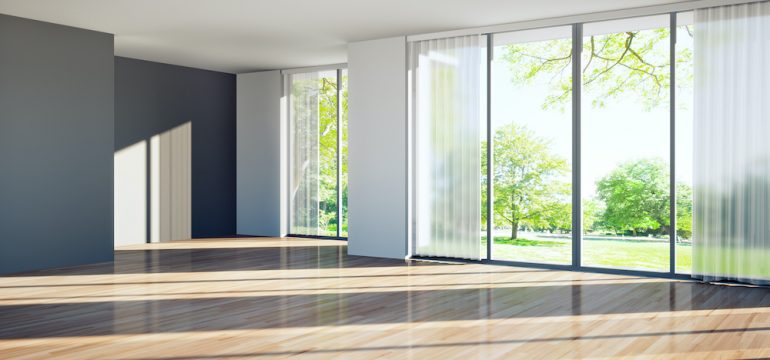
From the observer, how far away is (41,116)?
7.02 m

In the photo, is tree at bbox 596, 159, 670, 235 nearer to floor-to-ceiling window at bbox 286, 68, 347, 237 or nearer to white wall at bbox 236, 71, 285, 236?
floor-to-ceiling window at bbox 286, 68, 347, 237

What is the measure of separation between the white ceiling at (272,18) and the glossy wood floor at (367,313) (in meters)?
2.41

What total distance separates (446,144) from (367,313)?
9.92 feet

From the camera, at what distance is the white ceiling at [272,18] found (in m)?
6.31

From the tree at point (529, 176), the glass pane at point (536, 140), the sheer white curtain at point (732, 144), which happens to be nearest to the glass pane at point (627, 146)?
the glass pane at point (536, 140)

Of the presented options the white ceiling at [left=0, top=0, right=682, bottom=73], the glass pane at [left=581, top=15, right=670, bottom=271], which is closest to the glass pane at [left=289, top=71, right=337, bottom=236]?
the white ceiling at [left=0, top=0, right=682, bottom=73]

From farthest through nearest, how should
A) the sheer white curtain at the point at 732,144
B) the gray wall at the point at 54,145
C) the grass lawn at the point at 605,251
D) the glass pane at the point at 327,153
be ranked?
the grass lawn at the point at 605,251 → the glass pane at the point at 327,153 → the gray wall at the point at 54,145 → the sheer white curtain at the point at 732,144

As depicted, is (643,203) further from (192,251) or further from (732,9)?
(192,251)

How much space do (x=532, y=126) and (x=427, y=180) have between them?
224 inches

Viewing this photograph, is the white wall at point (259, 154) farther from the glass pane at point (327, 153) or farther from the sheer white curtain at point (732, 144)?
the sheer white curtain at point (732, 144)

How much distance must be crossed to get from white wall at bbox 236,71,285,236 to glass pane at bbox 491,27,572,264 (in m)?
4.20

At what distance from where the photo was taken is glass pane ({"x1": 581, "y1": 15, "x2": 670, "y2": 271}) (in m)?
12.1

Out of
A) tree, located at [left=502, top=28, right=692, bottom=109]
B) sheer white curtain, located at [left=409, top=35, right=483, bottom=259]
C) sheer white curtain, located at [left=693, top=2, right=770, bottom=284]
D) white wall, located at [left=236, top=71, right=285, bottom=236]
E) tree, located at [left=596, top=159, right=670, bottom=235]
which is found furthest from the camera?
tree, located at [left=596, top=159, right=670, bottom=235]

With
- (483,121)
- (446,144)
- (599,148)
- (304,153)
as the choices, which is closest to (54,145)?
(304,153)
